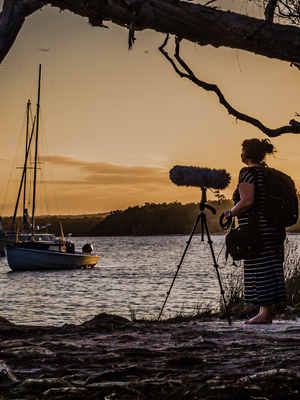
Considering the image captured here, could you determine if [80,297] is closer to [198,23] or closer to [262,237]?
[262,237]

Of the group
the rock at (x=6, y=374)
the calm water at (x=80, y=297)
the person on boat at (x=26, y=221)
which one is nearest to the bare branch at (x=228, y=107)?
the rock at (x=6, y=374)

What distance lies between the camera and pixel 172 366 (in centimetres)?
378

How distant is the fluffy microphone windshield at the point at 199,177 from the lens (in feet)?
18.1

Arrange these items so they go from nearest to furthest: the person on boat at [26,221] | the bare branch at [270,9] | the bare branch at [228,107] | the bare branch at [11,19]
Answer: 1. the bare branch at [11,19]
2. the bare branch at [270,9]
3. the bare branch at [228,107]
4. the person on boat at [26,221]

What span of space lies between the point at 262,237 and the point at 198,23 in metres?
2.39

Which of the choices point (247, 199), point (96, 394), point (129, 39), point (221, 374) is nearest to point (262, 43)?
point (129, 39)

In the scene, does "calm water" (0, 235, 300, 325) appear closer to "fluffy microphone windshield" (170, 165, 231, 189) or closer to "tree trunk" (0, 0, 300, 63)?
"fluffy microphone windshield" (170, 165, 231, 189)

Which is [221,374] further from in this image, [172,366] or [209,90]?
[209,90]

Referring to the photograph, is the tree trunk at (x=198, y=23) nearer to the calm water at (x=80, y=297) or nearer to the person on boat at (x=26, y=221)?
the calm water at (x=80, y=297)

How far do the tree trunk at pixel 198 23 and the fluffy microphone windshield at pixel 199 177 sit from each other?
204 centimetres

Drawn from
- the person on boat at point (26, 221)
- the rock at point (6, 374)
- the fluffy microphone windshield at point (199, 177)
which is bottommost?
the rock at point (6, 374)

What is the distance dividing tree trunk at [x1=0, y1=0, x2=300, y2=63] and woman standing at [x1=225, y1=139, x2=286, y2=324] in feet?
5.30

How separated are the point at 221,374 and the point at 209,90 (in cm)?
359

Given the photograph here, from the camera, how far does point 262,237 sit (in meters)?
5.06
